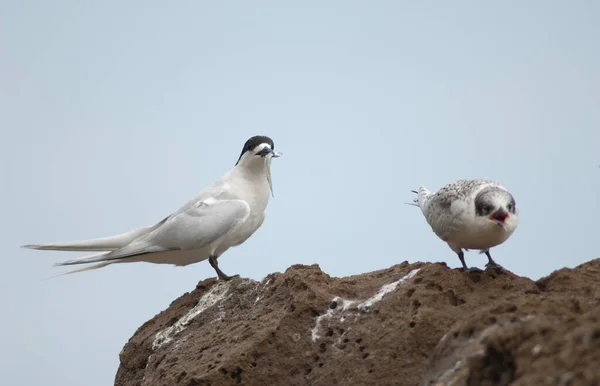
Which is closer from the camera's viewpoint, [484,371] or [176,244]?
[484,371]

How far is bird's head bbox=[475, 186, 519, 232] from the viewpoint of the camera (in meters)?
5.66

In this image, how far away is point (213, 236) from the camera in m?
7.77

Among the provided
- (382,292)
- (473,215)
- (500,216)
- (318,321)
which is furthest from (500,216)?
(318,321)

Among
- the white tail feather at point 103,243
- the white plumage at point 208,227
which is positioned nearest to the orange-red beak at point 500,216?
the white plumage at point 208,227

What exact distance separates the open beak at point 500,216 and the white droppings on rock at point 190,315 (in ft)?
8.22

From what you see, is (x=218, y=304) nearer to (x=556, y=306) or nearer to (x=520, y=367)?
(x=556, y=306)

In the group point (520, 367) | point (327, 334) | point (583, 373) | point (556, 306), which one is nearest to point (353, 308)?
point (327, 334)

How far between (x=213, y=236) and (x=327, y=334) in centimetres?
248

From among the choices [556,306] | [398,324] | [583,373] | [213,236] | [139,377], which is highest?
[213,236]

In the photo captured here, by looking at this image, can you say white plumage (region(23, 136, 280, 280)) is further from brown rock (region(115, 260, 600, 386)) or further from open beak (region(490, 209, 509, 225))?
open beak (region(490, 209, 509, 225))

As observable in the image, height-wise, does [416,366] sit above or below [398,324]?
below

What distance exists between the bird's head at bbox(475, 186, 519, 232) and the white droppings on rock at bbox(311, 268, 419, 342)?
621 millimetres

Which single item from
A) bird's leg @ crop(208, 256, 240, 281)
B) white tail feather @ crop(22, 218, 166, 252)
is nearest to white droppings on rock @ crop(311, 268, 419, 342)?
bird's leg @ crop(208, 256, 240, 281)

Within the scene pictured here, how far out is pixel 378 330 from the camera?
17.2 ft
